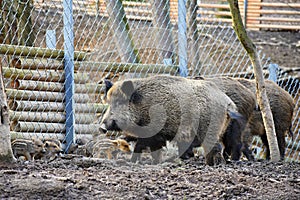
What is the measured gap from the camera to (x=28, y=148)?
6539 millimetres

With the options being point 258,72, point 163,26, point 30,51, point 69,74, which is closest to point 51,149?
point 69,74

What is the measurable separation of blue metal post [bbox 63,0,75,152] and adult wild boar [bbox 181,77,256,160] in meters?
1.40

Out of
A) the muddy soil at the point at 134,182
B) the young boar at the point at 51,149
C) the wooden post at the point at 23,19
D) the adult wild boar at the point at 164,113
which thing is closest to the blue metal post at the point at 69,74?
the young boar at the point at 51,149

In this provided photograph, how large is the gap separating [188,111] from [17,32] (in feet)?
8.77

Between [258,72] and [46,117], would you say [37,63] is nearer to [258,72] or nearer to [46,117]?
[46,117]

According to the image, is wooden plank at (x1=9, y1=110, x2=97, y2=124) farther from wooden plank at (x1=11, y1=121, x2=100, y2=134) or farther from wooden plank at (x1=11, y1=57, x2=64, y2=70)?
wooden plank at (x1=11, y1=57, x2=64, y2=70)

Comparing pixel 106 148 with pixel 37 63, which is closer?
pixel 106 148

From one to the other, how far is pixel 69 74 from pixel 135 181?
317cm

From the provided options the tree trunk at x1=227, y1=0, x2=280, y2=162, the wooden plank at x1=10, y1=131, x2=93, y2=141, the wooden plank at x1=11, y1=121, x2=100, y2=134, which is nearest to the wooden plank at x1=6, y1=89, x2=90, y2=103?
the wooden plank at x1=11, y1=121, x2=100, y2=134

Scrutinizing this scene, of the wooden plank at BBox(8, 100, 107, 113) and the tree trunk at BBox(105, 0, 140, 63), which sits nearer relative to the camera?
the wooden plank at BBox(8, 100, 107, 113)

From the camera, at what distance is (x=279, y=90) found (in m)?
9.05

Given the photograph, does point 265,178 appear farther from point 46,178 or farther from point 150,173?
point 46,178

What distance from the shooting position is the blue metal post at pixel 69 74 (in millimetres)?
7406

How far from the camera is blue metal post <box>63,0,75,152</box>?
7.41 metres
